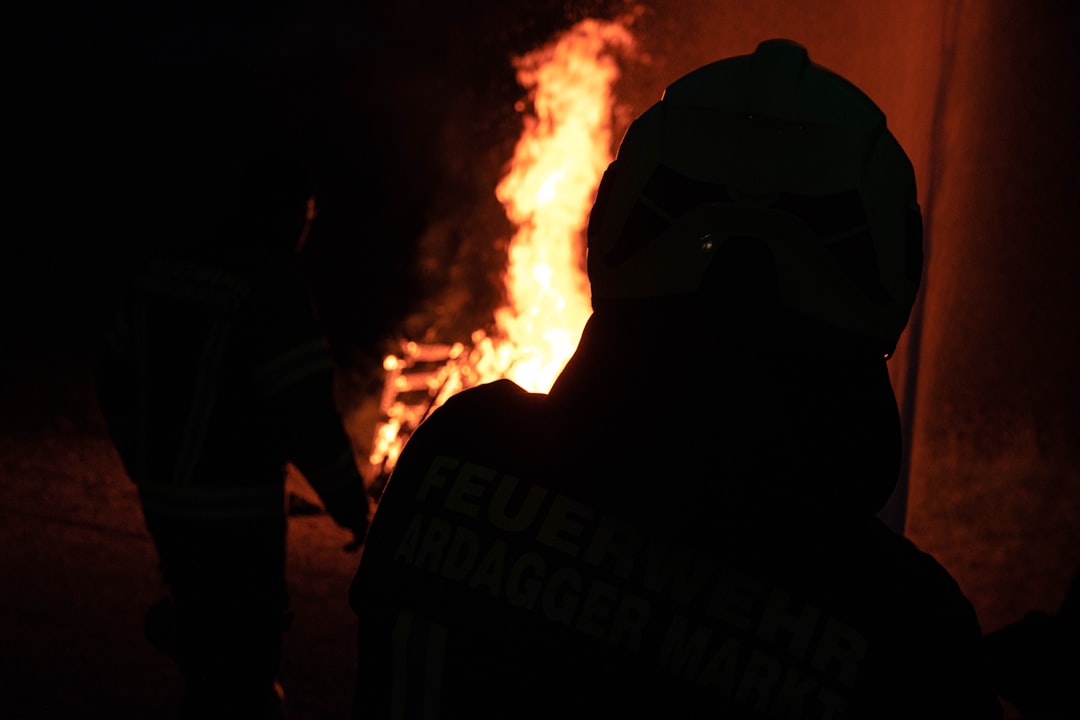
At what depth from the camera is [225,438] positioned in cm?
259

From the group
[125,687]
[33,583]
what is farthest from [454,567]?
[33,583]

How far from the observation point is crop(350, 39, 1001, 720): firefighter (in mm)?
909

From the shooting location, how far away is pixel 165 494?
263cm

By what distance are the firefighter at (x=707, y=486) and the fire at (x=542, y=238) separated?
5.73 m

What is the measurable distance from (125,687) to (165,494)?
135 centimetres

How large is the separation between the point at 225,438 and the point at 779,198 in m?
1.93

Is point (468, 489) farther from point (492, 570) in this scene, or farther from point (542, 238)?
point (542, 238)

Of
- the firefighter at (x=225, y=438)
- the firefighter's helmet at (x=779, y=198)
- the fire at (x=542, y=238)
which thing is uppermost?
the fire at (x=542, y=238)

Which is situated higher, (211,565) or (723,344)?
(723,344)

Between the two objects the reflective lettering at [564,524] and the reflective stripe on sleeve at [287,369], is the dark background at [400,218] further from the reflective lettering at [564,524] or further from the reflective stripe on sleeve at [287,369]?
the reflective lettering at [564,524]

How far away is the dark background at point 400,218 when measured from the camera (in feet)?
16.3

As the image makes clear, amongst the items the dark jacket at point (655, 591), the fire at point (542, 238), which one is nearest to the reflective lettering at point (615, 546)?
the dark jacket at point (655, 591)

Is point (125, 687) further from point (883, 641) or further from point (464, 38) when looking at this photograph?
point (464, 38)

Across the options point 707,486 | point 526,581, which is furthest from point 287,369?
point 707,486
